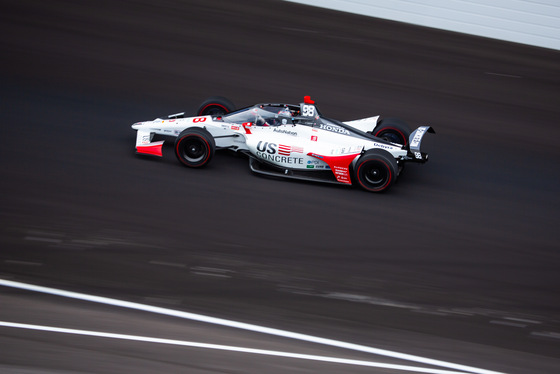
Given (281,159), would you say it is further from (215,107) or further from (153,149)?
(153,149)

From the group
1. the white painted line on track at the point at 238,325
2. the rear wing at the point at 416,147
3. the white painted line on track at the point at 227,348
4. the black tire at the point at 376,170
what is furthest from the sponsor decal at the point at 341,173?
the white painted line on track at the point at 227,348

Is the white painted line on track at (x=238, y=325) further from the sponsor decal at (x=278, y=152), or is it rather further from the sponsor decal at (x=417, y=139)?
the sponsor decal at (x=417, y=139)

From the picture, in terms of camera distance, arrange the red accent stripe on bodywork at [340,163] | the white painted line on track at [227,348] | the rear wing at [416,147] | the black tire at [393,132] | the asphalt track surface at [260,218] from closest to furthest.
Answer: the white painted line on track at [227,348] → the asphalt track surface at [260,218] → the red accent stripe on bodywork at [340,163] → the rear wing at [416,147] → the black tire at [393,132]

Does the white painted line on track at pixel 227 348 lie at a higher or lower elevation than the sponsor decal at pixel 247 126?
lower

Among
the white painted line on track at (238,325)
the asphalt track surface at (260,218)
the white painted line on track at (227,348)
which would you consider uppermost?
the asphalt track surface at (260,218)

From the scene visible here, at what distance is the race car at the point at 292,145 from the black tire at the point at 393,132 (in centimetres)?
23

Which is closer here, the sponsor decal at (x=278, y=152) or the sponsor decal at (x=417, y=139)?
the sponsor decal at (x=278, y=152)

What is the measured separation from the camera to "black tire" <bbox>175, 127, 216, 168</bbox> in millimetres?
8883

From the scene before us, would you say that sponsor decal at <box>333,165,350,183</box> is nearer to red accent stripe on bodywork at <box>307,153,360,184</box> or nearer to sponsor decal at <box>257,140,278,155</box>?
red accent stripe on bodywork at <box>307,153,360,184</box>

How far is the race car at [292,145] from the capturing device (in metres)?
8.74

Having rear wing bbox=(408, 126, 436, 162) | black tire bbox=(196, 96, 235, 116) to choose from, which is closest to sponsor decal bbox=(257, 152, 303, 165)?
black tire bbox=(196, 96, 235, 116)

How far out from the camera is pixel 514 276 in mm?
7445

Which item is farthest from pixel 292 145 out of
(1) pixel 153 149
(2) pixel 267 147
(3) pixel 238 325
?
(3) pixel 238 325

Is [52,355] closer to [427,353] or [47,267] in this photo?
[47,267]
